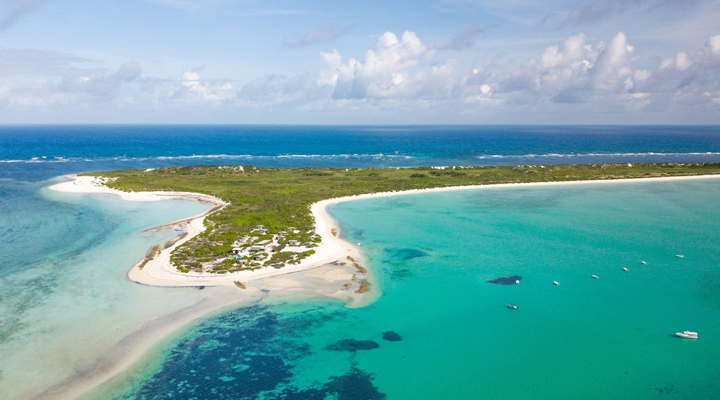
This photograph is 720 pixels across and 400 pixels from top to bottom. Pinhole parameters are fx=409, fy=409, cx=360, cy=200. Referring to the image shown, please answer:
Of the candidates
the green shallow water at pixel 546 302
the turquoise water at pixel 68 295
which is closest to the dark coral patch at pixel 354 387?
the green shallow water at pixel 546 302

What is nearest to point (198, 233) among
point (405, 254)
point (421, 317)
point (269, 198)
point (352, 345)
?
point (269, 198)

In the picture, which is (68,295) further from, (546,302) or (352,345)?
(546,302)

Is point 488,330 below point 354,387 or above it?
above

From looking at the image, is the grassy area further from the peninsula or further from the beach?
the beach

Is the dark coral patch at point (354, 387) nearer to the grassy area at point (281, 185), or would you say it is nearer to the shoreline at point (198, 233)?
the shoreline at point (198, 233)

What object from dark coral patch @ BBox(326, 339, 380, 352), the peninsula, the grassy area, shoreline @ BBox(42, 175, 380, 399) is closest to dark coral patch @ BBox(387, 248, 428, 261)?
the peninsula
